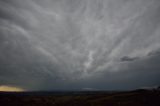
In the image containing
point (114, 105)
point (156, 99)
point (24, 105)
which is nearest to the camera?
point (24, 105)

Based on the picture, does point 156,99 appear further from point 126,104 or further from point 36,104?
point 36,104

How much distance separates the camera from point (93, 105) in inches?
5153

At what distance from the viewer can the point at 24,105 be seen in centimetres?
11906

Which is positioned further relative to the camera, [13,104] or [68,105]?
[68,105]

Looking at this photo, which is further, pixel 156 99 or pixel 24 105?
pixel 156 99

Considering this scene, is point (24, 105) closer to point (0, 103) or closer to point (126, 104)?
point (0, 103)

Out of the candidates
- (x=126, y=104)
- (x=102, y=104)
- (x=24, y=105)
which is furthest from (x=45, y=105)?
(x=126, y=104)

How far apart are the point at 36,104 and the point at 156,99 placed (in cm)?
10355

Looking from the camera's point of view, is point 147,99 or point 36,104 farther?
point 147,99

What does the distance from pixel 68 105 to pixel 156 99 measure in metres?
77.8

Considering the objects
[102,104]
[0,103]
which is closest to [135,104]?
[102,104]

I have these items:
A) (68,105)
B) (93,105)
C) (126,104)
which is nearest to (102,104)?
(93,105)

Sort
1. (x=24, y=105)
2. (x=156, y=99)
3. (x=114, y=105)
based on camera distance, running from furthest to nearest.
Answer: (x=156, y=99), (x=114, y=105), (x=24, y=105)

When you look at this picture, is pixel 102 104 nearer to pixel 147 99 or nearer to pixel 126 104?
pixel 126 104
